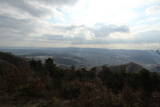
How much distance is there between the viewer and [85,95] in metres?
4.11

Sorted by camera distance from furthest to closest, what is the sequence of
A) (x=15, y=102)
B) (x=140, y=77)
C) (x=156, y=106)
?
(x=140, y=77) → (x=15, y=102) → (x=156, y=106)

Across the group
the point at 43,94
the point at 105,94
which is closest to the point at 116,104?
the point at 105,94

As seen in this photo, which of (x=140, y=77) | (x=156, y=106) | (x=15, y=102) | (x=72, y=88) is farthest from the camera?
(x=140, y=77)

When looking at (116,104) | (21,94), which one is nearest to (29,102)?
(21,94)

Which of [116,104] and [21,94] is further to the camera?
[21,94]

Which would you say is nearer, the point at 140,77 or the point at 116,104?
the point at 116,104

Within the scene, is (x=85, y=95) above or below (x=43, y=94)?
above

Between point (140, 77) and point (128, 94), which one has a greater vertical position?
point (128, 94)

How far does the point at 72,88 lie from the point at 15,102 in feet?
7.23

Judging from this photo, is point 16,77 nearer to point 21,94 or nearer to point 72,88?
point 21,94

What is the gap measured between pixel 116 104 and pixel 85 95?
961 mm

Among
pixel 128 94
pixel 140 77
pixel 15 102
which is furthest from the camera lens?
pixel 140 77

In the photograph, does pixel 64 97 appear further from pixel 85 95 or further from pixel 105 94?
pixel 105 94

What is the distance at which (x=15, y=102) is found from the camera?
4441 mm
